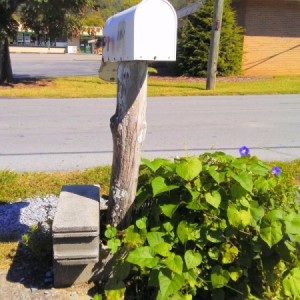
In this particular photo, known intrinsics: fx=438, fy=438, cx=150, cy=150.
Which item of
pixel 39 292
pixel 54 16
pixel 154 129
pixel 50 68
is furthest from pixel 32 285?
pixel 50 68

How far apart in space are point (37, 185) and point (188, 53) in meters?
16.5

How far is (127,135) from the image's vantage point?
9.15 ft

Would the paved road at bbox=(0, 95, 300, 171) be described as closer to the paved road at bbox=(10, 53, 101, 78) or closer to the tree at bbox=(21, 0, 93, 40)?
the tree at bbox=(21, 0, 93, 40)

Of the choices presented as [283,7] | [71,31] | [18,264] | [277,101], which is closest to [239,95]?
[277,101]

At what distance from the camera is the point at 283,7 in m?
20.9

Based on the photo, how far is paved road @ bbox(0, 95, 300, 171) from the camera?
250 inches

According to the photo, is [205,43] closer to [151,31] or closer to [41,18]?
[41,18]

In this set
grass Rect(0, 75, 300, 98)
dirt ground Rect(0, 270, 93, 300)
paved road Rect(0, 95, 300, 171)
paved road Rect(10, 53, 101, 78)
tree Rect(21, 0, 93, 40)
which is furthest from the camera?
paved road Rect(10, 53, 101, 78)

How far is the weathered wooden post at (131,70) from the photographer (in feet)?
7.91

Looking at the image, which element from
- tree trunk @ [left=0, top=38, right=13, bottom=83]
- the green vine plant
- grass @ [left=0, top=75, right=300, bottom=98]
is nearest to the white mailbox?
the green vine plant

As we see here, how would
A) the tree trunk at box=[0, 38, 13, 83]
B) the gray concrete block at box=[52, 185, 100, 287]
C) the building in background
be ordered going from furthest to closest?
the building in background < the tree trunk at box=[0, 38, 13, 83] < the gray concrete block at box=[52, 185, 100, 287]

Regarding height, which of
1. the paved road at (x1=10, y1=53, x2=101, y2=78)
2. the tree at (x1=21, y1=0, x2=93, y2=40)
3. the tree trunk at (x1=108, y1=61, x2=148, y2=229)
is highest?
the tree at (x1=21, y1=0, x2=93, y2=40)

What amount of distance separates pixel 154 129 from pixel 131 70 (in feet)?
18.6

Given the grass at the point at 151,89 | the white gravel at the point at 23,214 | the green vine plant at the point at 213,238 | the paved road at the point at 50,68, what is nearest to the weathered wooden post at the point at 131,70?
the green vine plant at the point at 213,238
